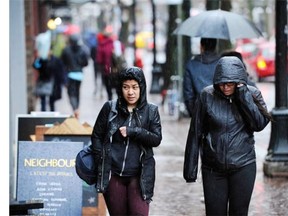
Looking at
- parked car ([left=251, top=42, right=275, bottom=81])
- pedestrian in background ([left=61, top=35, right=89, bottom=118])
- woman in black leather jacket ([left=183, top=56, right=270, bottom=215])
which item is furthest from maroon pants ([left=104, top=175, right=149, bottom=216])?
parked car ([left=251, top=42, right=275, bottom=81])

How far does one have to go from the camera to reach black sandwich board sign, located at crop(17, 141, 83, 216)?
8.58m

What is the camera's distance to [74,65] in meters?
18.2

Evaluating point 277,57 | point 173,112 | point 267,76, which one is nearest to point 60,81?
point 173,112

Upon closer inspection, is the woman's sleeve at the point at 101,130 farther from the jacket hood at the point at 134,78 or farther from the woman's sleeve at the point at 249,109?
the woman's sleeve at the point at 249,109

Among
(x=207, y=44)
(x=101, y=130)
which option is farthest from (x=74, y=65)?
(x=101, y=130)

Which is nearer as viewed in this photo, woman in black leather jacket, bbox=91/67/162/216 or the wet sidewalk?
woman in black leather jacket, bbox=91/67/162/216

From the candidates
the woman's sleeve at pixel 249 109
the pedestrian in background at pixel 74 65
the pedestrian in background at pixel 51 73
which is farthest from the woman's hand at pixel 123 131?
the pedestrian in background at pixel 51 73

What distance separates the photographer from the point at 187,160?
285 inches

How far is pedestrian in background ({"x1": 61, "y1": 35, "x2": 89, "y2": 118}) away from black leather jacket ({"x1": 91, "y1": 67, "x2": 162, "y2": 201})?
1100 centimetres

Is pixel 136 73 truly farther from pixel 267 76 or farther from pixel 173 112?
pixel 267 76

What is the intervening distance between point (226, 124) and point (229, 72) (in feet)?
1.34

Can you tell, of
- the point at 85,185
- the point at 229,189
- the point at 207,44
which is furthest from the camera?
the point at 207,44

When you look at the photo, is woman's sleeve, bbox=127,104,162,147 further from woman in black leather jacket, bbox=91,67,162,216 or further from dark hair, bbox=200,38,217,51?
dark hair, bbox=200,38,217,51

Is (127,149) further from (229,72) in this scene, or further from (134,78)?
(229,72)
